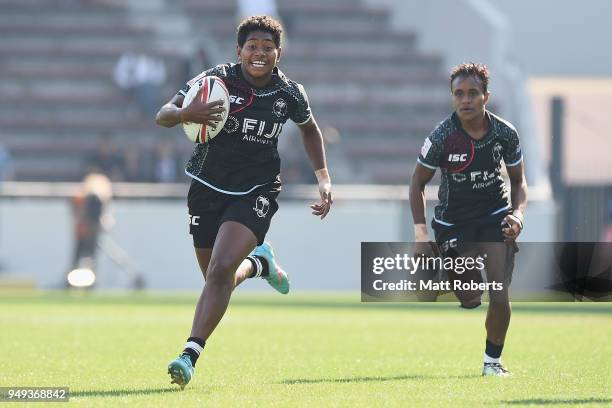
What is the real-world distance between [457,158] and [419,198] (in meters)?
0.37

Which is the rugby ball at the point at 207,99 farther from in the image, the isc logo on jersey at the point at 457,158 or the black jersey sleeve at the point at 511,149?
the black jersey sleeve at the point at 511,149

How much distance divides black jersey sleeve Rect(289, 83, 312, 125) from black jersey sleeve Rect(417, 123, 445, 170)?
857 mm

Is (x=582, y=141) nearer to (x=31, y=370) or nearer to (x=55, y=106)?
(x=55, y=106)

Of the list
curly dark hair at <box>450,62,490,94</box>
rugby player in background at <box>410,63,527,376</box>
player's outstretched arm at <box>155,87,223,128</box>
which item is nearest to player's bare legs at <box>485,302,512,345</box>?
rugby player in background at <box>410,63,527,376</box>

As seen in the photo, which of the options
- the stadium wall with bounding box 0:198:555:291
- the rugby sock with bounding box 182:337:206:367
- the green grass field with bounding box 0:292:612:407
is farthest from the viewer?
the stadium wall with bounding box 0:198:555:291

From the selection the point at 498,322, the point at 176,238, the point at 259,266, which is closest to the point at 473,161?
the point at 498,322

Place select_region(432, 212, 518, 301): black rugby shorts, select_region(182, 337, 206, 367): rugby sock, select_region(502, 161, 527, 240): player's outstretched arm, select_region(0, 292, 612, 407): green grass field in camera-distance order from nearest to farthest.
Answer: select_region(0, 292, 612, 407): green grass field < select_region(182, 337, 206, 367): rugby sock < select_region(502, 161, 527, 240): player's outstretched arm < select_region(432, 212, 518, 301): black rugby shorts

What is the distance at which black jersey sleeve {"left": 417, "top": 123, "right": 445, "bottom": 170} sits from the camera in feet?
32.0

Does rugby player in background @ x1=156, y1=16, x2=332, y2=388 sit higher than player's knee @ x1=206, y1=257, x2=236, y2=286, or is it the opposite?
rugby player in background @ x1=156, y1=16, x2=332, y2=388

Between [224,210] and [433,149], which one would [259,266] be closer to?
[224,210]

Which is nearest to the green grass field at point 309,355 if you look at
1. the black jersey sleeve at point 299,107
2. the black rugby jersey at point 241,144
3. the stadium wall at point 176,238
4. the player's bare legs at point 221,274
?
the player's bare legs at point 221,274

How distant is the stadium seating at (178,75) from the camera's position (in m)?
29.9

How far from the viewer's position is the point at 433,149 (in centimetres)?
977

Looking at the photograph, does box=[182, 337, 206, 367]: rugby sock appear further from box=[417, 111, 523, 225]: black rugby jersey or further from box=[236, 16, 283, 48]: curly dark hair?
box=[417, 111, 523, 225]: black rugby jersey
